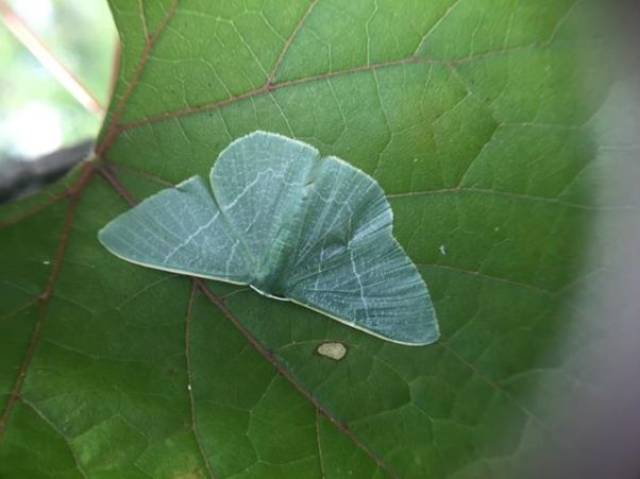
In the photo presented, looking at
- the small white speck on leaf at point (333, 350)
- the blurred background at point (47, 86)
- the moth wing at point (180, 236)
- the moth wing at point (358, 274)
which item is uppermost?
the blurred background at point (47, 86)

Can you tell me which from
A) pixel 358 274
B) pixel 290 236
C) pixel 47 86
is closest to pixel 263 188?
pixel 290 236

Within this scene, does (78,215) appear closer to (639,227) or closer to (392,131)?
(392,131)

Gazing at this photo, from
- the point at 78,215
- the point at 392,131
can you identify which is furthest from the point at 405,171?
the point at 78,215

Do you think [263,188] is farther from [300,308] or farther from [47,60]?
[47,60]

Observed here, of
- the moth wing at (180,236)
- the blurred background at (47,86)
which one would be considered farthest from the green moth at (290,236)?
the blurred background at (47,86)

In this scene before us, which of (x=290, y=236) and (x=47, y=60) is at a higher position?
(x=47, y=60)

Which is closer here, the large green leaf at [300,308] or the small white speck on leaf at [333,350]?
the large green leaf at [300,308]

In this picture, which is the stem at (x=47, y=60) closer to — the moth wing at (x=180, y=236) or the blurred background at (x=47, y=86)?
the blurred background at (x=47, y=86)

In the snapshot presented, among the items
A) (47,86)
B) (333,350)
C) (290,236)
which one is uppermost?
(47,86)
